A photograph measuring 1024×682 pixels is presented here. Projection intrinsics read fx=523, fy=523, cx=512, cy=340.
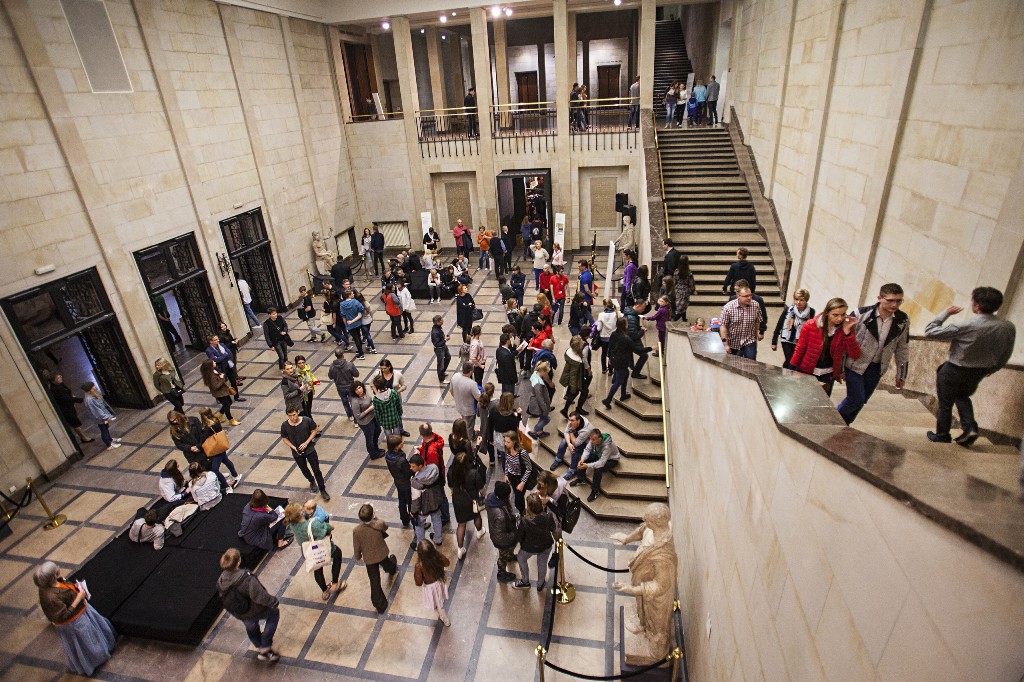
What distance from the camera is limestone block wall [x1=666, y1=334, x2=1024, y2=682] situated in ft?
4.64

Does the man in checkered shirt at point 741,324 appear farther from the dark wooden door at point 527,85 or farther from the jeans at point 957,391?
the dark wooden door at point 527,85

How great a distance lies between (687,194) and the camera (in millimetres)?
12555

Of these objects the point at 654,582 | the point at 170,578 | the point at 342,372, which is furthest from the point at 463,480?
the point at 170,578

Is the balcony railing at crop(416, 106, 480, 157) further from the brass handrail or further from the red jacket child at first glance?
the red jacket child

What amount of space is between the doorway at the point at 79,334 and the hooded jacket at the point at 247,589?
5974 mm

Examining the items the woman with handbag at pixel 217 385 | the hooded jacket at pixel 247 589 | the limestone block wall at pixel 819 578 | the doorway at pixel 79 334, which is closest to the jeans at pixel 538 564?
the limestone block wall at pixel 819 578

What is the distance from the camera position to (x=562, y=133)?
16.0 m

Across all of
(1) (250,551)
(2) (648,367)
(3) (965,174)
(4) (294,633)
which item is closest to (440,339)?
(2) (648,367)

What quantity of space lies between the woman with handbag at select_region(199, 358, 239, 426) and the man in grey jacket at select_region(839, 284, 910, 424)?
8483 mm

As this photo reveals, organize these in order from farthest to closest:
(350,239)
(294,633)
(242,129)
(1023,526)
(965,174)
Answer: (350,239) < (242,129) < (294,633) < (965,174) < (1023,526)

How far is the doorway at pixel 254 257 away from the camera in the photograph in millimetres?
12289

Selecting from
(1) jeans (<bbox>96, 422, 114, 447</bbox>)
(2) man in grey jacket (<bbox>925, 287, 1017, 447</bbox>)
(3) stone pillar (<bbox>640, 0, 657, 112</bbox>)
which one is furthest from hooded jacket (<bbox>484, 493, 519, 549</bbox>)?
(3) stone pillar (<bbox>640, 0, 657, 112</bbox>)

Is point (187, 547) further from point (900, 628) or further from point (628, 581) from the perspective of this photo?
point (900, 628)

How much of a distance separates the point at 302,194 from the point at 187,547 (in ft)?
36.4
